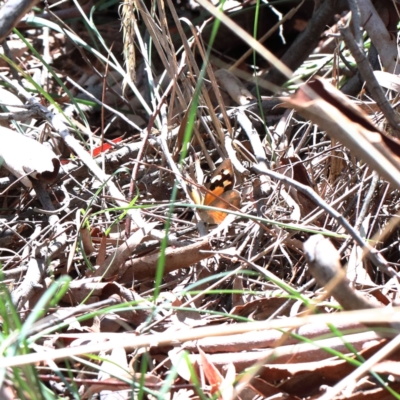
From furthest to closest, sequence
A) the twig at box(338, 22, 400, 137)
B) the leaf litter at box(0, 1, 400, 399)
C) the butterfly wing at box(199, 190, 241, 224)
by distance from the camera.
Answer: the butterfly wing at box(199, 190, 241, 224) < the twig at box(338, 22, 400, 137) < the leaf litter at box(0, 1, 400, 399)

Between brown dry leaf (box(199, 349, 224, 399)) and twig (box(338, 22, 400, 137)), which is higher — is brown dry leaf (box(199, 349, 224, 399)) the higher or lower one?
the lower one

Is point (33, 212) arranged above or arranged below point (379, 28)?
below

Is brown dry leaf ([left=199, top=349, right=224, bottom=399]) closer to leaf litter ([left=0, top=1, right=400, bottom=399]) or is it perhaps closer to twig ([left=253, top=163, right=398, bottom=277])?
leaf litter ([left=0, top=1, right=400, bottom=399])

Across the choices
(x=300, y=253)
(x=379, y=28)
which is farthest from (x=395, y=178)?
(x=379, y=28)

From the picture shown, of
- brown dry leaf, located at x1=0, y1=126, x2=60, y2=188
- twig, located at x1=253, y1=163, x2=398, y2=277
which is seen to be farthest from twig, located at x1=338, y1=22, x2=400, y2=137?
brown dry leaf, located at x1=0, y1=126, x2=60, y2=188

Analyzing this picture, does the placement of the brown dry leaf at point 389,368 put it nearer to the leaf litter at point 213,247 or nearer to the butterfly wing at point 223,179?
the leaf litter at point 213,247

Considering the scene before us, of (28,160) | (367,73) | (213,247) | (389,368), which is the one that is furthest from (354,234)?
(28,160)

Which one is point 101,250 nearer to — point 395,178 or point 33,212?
point 33,212
